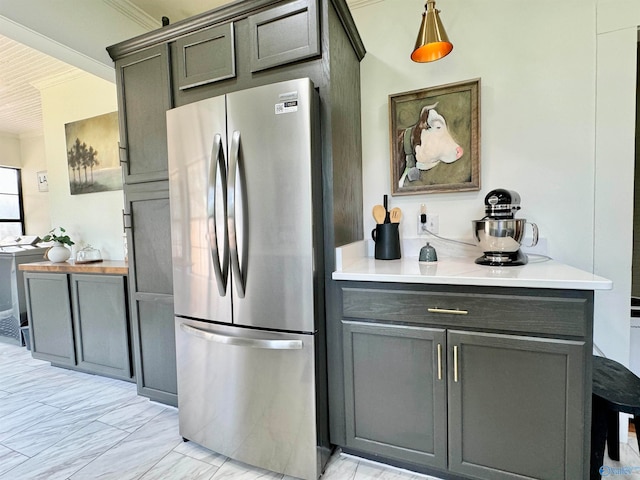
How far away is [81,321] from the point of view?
2525 millimetres

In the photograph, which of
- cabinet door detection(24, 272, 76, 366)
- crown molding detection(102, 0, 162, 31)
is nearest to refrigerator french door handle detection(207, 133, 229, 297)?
crown molding detection(102, 0, 162, 31)

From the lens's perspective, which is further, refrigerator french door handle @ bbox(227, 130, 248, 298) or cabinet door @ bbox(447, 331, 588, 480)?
refrigerator french door handle @ bbox(227, 130, 248, 298)

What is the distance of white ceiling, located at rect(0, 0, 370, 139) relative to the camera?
7.06 feet

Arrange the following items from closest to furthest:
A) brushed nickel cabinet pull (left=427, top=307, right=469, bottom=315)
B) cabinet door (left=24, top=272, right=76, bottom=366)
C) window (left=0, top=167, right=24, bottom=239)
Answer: brushed nickel cabinet pull (left=427, top=307, right=469, bottom=315)
cabinet door (left=24, top=272, right=76, bottom=366)
window (left=0, top=167, right=24, bottom=239)

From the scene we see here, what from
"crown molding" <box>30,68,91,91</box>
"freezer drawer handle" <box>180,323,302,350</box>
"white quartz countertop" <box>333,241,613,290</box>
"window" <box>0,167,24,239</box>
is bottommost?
"freezer drawer handle" <box>180,323,302,350</box>

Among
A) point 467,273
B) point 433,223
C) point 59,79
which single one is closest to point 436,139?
point 433,223

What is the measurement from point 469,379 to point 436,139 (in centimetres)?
135

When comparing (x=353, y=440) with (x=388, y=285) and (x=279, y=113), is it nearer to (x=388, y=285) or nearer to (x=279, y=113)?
(x=388, y=285)

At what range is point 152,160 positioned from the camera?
74.9 inches

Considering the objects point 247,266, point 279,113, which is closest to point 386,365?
point 247,266

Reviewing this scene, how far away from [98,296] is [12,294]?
71.5 inches

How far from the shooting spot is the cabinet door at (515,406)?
113 centimetres

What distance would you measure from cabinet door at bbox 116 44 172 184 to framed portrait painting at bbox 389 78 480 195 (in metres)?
1.40

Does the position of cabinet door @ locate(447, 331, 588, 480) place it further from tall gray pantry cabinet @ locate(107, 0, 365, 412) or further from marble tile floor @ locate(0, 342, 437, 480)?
tall gray pantry cabinet @ locate(107, 0, 365, 412)
